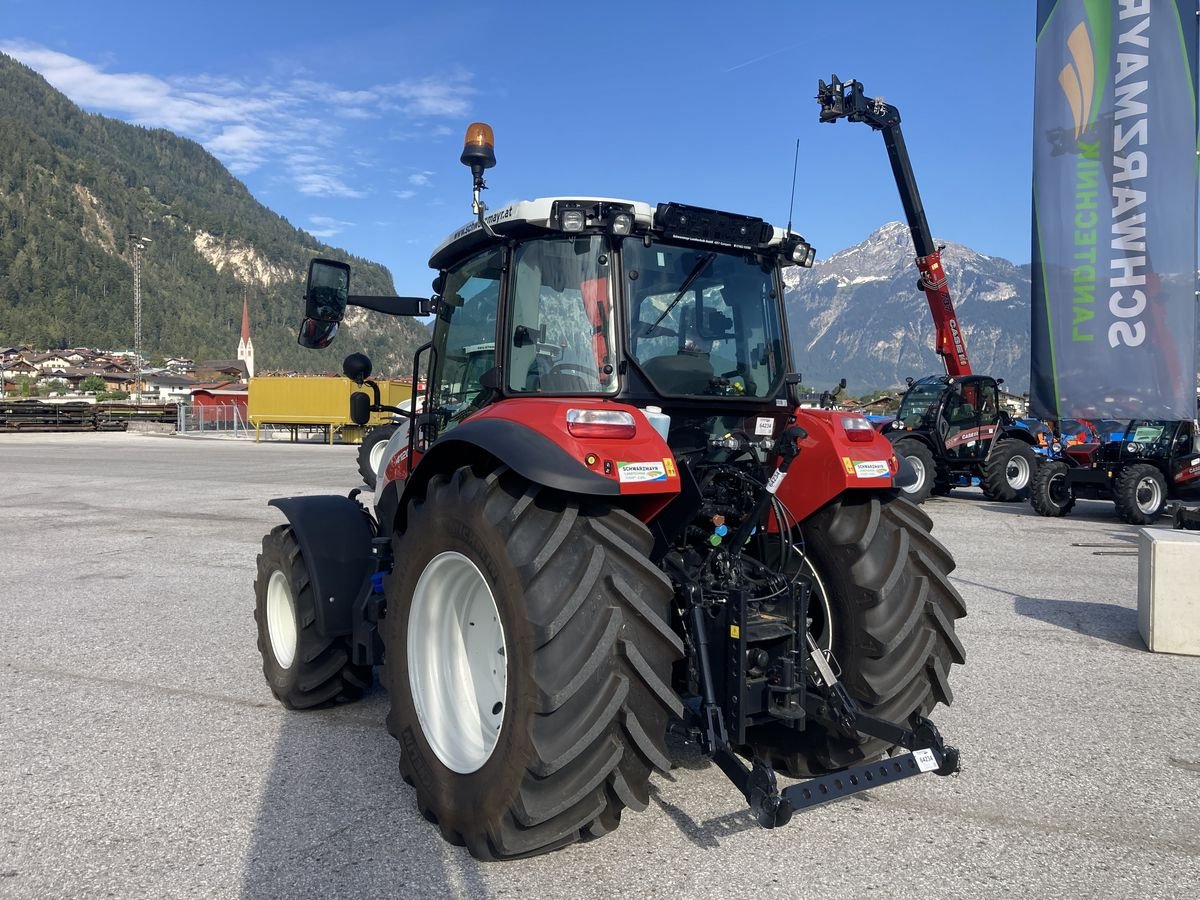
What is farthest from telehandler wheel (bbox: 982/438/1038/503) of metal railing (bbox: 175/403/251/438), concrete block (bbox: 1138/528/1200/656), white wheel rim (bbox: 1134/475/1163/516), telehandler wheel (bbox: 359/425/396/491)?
metal railing (bbox: 175/403/251/438)

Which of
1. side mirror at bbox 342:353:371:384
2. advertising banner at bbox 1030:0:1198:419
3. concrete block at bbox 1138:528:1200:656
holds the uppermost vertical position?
advertising banner at bbox 1030:0:1198:419

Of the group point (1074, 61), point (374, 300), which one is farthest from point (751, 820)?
point (1074, 61)

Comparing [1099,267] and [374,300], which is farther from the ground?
[1099,267]

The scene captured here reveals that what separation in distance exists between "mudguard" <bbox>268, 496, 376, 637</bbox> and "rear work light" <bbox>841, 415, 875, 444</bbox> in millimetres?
2389

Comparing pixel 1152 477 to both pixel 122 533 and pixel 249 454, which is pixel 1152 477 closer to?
pixel 122 533

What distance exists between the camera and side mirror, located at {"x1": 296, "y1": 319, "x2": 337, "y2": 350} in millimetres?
4000

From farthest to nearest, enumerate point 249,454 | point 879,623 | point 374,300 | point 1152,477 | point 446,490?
point 249,454 < point 1152,477 < point 374,300 < point 879,623 < point 446,490

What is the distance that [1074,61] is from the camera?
7.63m

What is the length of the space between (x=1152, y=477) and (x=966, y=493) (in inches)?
224

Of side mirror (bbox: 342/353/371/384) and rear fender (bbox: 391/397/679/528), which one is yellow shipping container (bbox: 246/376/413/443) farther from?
rear fender (bbox: 391/397/679/528)

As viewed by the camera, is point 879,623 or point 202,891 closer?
point 202,891

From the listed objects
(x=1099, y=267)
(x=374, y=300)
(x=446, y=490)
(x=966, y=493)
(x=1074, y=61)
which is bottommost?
(x=966, y=493)

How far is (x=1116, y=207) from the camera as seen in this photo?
7.41 meters

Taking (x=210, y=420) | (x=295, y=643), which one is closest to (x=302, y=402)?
(x=210, y=420)
